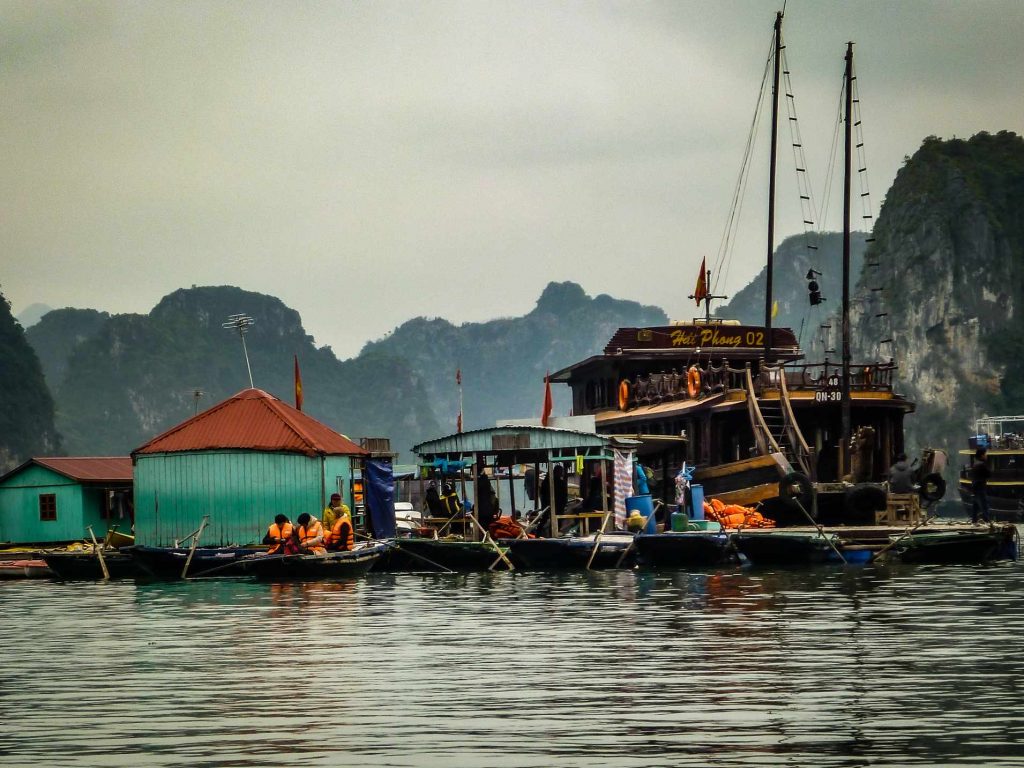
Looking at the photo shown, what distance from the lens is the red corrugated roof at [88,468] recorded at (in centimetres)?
3744

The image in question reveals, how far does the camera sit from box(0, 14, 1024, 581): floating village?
3019cm

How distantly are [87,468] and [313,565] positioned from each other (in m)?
13.3

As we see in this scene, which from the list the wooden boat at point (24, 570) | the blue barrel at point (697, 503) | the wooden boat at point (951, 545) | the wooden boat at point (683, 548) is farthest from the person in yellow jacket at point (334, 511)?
the wooden boat at point (951, 545)

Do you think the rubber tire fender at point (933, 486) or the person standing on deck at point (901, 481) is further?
the rubber tire fender at point (933, 486)

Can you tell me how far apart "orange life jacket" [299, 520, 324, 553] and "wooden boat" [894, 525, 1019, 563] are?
469 inches

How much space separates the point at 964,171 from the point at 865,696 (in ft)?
428

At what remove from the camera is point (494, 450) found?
32719mm

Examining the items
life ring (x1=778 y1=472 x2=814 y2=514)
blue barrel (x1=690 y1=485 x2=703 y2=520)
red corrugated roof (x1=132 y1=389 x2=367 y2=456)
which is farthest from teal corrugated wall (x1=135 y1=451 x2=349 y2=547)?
life ring (x1=778 y1=472 x2=814 y2=514)

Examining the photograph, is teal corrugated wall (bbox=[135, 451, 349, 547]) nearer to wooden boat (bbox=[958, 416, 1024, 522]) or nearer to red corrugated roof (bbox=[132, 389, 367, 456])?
red corrugated roof (bbox=[132, 389, 367, 456])

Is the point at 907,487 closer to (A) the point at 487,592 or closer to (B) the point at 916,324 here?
(A) the point at 487,592

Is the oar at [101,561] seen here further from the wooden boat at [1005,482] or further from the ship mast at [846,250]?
the wooden boat at [1005,482]

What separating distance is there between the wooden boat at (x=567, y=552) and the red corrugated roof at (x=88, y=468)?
42.6ft

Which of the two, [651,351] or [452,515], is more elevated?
[651,351]

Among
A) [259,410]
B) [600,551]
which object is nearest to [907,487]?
[600,551]
